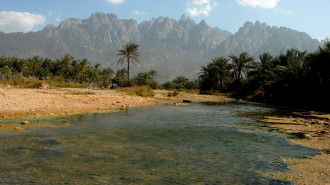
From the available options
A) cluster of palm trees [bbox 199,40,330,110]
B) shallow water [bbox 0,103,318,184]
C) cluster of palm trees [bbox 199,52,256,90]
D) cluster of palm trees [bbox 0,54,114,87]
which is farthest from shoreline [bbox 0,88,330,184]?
cluster of palm trees [bbox 0,54,114,87]

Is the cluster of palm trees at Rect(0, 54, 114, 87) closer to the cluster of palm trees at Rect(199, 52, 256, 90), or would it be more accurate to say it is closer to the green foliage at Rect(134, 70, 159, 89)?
the green foliage at Rect(134, 70, 159, 89)

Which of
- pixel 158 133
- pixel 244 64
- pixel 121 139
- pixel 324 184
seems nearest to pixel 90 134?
pixel 121 139

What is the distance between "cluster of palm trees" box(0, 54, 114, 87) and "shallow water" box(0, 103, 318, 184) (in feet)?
197

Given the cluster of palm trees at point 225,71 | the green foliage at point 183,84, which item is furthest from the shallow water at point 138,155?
the green foliage at point 183,84

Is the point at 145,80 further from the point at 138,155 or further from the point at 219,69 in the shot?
the point at 138,155

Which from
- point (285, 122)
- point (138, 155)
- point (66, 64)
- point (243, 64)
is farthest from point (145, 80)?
point (138, 155)

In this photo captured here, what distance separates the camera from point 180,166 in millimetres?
8297

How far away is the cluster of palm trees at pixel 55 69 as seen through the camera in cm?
6919

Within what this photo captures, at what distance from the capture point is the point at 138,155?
9383 mm

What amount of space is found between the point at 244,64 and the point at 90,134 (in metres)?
58.1

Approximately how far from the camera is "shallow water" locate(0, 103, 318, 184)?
23.5 feet

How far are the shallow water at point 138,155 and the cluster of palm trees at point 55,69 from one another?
6009cm

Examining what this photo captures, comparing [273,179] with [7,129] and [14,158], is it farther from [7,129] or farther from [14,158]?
[7,129]

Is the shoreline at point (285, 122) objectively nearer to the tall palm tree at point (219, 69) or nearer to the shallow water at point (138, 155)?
the shallow water at point (138, 155)
